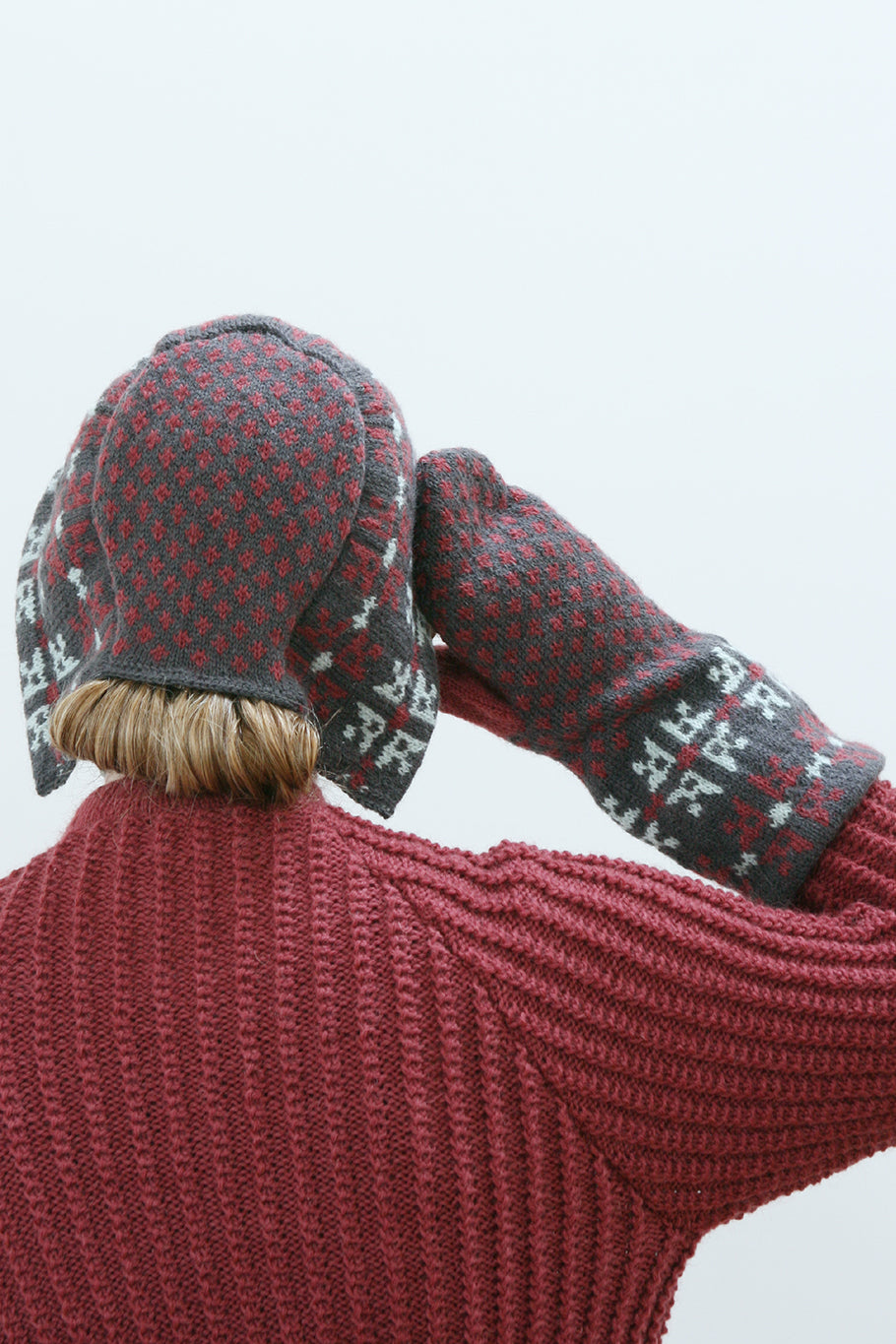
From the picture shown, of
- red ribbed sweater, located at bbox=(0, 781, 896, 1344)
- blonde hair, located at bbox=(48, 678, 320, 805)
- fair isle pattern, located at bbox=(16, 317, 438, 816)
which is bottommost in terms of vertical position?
red ribbed sweater, located at bbox=(0, 781, 896, 1344)

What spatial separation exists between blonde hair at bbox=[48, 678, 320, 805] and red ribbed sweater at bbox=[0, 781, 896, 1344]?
54mm

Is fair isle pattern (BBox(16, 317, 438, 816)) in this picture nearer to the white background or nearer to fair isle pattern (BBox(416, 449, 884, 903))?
fair isle pattern (BBox(416, 449, 884, 903))

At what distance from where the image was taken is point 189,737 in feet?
2.15

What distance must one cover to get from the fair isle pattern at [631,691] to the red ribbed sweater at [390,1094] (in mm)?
103

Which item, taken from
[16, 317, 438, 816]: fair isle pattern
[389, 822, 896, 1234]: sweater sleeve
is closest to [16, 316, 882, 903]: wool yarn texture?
[16, 317, 438, 816]: fair isle pattern

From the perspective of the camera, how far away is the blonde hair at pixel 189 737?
656 millimetres

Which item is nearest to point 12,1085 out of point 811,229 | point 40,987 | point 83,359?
point 40,987

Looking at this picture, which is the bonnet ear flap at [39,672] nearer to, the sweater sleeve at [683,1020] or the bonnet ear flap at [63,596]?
the bonnet ear flap at [63,596]

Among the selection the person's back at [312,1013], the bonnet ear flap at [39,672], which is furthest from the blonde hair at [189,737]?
the bonnet ear flap at [39,672]

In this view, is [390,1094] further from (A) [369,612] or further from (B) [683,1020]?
(A) [369,612]

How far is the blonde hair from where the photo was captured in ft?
2.15

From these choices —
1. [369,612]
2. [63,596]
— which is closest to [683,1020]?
[369,612]

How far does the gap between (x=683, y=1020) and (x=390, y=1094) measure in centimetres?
16

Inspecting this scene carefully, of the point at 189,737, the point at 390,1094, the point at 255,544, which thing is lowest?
the point at 390,1094
